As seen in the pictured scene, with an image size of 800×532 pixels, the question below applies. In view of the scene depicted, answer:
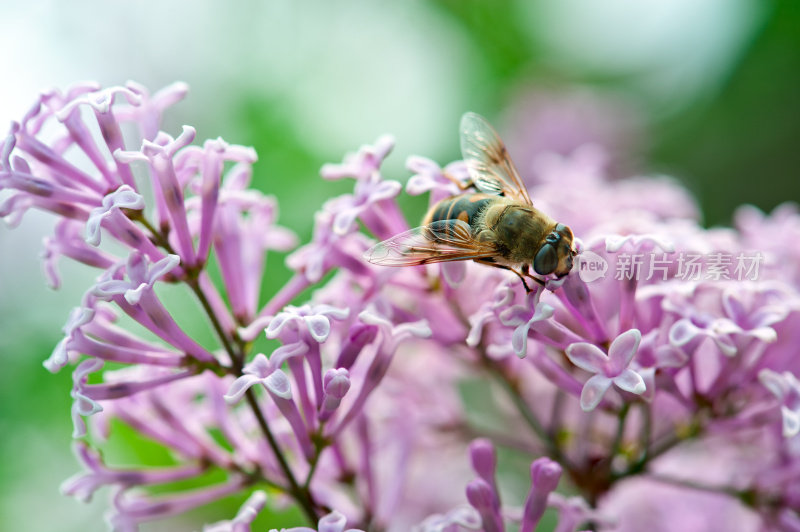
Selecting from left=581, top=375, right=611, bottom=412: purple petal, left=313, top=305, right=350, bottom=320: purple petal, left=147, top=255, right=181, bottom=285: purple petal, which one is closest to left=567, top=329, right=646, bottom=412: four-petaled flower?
left=581, top=375, right=611, bottom=412: purple petal

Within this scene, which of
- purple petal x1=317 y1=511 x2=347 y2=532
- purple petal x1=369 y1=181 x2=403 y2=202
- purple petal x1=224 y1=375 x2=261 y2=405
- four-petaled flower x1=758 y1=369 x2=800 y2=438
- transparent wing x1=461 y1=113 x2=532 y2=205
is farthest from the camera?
transparent wing x1=461 y1=113 x2=532 y2=205

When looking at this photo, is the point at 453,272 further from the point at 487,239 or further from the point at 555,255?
the point at 555,255

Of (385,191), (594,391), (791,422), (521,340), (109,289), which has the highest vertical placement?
(385,191)

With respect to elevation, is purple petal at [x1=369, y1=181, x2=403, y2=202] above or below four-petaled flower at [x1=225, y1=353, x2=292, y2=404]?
above

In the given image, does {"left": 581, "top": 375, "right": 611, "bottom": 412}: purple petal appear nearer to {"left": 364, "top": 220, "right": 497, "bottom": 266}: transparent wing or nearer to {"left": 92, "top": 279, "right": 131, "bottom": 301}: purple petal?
{"left": 364, "top": 220, "right": 497, "bottom": 266}: transparent wing

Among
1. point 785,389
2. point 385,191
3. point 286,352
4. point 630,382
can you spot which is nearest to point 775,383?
point 785,389

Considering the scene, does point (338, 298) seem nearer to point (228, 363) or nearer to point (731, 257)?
point (228, 363)

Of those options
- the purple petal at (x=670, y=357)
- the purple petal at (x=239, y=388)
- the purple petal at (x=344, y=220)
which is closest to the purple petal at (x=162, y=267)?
the purple petal at (x=239, y=388)
